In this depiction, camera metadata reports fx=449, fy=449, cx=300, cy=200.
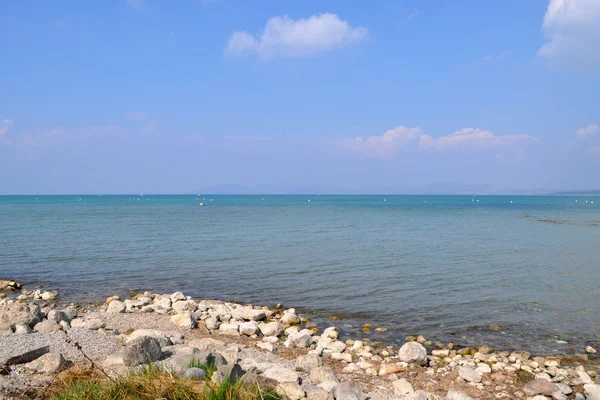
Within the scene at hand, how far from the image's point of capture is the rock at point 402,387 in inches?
323

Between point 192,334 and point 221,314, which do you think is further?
point 221,314

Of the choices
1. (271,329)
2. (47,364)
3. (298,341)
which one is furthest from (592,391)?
(47,364)

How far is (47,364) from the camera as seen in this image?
7680 millimetres

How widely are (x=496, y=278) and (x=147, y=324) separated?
14.4 metres

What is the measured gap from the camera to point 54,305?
1547 centimetres

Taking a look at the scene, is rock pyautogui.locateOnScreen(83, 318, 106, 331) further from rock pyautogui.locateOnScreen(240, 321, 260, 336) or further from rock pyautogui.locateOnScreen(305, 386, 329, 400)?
rock pyautogui.locateOnScreen(305, 386, 329, 400)

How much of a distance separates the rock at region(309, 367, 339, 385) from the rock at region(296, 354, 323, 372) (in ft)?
1.71

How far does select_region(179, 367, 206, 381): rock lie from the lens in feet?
21.4

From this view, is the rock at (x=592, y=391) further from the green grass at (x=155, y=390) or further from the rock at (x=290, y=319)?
the rock at (x=290, y=319)

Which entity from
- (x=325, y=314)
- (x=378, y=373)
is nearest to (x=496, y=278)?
(x=325, y=314)

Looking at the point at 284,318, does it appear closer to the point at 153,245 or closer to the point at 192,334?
the point at 192,334

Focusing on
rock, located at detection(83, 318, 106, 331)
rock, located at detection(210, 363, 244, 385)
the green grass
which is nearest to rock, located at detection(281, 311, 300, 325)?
rock, located at detection(83, 318, 106, 331)

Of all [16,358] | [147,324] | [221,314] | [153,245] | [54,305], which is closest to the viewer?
[16,358]

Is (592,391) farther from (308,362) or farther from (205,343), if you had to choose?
(205,343)
